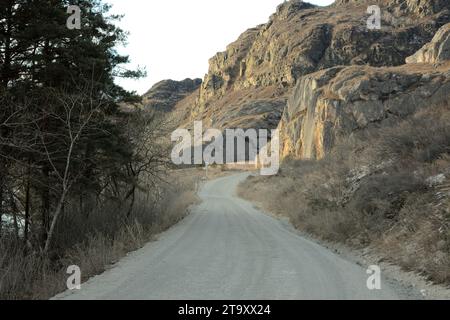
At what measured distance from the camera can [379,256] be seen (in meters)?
11.3

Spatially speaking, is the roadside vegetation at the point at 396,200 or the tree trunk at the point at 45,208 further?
the tree trunk at the point at 45,208

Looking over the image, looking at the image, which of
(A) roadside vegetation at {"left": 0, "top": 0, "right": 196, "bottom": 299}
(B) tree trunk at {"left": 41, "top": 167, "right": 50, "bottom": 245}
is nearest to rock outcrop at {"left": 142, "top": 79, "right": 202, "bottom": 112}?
(A) roadside vegetation at {"left": 0, "top": 0, "right": 196, "bottom": 299}

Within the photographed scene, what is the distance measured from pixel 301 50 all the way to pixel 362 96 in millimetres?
66143

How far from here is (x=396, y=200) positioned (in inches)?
522

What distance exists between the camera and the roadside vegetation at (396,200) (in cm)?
1003

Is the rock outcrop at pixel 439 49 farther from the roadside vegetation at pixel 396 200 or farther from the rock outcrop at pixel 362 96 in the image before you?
the roadside vegetation at pixel 396 200

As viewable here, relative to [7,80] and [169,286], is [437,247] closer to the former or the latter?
[169,286]

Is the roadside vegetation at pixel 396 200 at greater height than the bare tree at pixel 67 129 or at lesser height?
lesser

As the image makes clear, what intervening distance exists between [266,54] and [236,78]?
15.3 meters

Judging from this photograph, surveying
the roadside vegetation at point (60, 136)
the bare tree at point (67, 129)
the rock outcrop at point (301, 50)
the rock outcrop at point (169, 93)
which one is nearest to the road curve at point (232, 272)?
the roadside vegetation at point (60, 136)

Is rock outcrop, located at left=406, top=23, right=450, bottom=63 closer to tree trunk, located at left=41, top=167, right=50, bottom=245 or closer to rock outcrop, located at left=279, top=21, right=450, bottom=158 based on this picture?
rock outcrop, located at left=279, top=21, right=450, bottom=158

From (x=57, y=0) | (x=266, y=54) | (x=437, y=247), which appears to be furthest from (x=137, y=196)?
(x=266, y=54)

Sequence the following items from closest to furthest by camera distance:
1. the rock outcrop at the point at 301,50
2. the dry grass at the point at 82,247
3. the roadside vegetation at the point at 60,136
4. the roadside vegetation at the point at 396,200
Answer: the roadside vegetation at the point at 396,200 → the dry grass at the point at 82,247 → the roadside vegetation at the point at 60,136 → the rock outcrop at the point at 301,50

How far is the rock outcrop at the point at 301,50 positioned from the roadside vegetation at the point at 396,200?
198 ft
